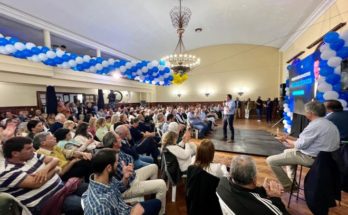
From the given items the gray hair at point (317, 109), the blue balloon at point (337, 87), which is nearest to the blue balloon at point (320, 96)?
the blue balloon at point (337, 87)

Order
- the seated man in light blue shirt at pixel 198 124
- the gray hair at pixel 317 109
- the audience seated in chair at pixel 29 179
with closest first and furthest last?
the audience seated in chair at pixel 29 179 → the gray hair at pixel 317 109 → the seated man in light blue shirt at pixel 198 124

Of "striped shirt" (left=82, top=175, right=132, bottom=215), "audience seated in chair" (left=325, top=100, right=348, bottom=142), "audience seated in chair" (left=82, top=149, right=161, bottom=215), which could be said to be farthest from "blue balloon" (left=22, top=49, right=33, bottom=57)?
"audience seated in chair" (left=325, top=100, right=348, bottom=142)

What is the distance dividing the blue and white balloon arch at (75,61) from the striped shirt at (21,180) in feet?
10.8

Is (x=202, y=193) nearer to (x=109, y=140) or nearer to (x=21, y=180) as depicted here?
(x=109, y=140)

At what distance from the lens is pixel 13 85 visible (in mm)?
7043

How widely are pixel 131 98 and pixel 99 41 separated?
5.97 m

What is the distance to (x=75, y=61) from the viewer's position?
4641 mm

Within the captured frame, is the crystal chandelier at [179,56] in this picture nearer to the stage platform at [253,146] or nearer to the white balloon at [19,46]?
the stage platform at [253,146]

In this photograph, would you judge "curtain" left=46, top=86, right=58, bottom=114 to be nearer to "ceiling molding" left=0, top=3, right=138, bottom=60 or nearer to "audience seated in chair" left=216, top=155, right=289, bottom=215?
"ceiling molding" left=0, top=3, right=138, bottom=60

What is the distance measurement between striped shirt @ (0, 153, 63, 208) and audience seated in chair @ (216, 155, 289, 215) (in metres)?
1.36

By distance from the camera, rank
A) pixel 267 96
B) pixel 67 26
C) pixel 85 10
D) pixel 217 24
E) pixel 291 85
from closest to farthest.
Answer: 1. pixel 85 10
2. pixel 67 26
3. pixel 291 85
4. pixel 217 24
5. pixel 267 96

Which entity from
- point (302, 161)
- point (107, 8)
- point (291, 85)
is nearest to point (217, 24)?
point (291, 85)

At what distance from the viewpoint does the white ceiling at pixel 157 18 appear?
16.6 ft

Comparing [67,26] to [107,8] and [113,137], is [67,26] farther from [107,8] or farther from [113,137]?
[113,137]
